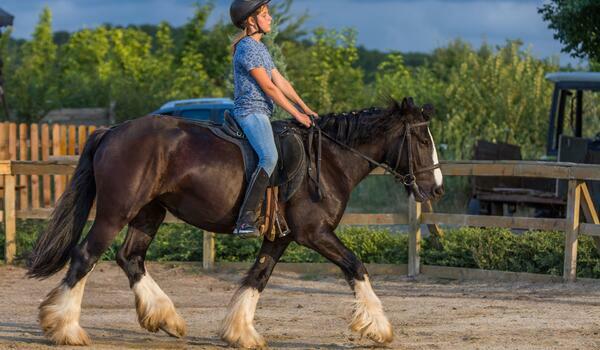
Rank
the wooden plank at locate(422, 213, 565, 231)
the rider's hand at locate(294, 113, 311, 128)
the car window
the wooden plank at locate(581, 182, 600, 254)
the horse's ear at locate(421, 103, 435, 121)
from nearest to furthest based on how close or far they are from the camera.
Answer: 1. the rider's hand at locate(294, 113, 311, 128)
2. the horse's ear at locate(421, 103, 435, 121)
3. the wooden plank at locate(581, 182, 600, 254)
4. the wooden plank at locate(422, 213, 565, 231)
5. the car window

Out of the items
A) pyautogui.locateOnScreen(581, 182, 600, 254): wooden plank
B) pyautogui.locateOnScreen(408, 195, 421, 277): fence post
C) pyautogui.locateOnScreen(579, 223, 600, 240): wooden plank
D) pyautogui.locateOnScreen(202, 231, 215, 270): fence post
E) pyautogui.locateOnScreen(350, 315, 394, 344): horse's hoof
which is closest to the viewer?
pyautogui.locateOnScreen(350, 315, 394, 344): horse's hoof

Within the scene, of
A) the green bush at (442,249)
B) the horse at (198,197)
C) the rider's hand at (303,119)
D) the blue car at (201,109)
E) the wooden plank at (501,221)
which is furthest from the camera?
the blue car at (201,109)

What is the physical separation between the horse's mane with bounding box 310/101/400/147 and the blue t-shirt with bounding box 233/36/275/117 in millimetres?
556

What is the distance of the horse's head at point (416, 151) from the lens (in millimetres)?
8375

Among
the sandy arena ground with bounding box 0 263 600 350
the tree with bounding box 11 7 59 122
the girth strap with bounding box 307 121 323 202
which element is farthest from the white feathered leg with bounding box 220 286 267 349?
the tree with bounding box 11 7 59 122

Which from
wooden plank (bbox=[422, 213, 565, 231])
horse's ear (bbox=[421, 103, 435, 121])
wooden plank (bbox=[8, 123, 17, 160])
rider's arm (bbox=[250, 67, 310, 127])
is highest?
rider's arm (bbox=[250, 67, 310, 127])

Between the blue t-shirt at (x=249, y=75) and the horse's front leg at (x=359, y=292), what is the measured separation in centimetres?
107

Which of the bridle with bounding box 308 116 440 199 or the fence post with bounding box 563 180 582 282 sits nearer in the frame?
the bridle with bounding box 308 116 440 199

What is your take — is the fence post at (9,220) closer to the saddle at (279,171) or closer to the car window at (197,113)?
the saddle at (279,171)

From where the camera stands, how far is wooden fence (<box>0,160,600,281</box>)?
38.0 ft

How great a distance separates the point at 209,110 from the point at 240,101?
14770 millimetres

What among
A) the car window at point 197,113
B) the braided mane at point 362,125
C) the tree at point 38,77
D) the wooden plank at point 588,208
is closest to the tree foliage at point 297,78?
the tree at point 38,77

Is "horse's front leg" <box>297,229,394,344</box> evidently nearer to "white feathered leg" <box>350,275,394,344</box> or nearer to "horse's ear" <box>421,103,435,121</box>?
"white feathered leg" <box>350,275,394,344</box>

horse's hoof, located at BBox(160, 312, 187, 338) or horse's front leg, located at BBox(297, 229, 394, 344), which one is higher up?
horse's front leg, located at BBox(297, 229, 394, 344)
